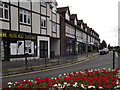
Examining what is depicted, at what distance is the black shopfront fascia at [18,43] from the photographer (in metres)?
15.0

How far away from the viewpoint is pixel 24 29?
17.3m

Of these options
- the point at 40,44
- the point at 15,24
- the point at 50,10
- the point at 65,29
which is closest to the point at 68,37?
the point at 65,29

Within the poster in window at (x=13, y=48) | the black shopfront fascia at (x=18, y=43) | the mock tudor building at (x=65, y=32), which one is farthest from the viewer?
the mock tudor building at (x=65, y=32)

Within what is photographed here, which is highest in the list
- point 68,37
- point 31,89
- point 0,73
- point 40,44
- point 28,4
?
point 28,4

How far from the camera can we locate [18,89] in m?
3.56

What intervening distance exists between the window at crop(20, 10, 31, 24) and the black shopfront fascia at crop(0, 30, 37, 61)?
1.77 meters

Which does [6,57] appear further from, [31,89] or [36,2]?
[31,89]

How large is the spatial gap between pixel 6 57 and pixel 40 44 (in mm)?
7024

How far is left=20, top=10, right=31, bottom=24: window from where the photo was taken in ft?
56.2

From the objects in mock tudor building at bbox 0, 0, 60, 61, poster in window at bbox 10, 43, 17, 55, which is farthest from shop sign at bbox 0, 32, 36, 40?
poster in window at bbox 10, 43, 17, 55

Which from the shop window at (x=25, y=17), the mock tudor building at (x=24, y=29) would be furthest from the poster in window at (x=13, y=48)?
the shop window at (x=25, y=17)

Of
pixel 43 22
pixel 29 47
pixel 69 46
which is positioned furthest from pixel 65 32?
pixel 29 47

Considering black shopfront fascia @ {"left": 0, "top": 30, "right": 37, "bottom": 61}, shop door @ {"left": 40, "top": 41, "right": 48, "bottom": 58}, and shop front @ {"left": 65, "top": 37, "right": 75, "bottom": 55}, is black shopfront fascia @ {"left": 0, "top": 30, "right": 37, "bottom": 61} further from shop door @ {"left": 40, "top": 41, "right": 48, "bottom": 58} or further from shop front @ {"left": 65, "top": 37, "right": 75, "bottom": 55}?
shop front @ {"left": 65, "top": 37, "right": 75, "bottom": 55}

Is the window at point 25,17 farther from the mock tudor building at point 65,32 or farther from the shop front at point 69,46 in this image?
the shop front at point 69,46
